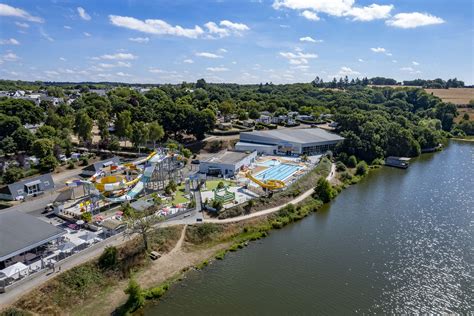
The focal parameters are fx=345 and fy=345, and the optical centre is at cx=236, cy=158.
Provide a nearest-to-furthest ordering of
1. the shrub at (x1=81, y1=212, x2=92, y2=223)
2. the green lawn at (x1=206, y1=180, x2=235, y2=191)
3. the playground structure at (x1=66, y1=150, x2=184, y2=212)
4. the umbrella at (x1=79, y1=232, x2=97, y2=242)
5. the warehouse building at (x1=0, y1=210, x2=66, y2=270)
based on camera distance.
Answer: the warehouse building at (x1=0, y1=210, x2=66, y2=270), the umbrella at (x1=79, y1=232, x2=97, y2=242), the shrub at (x1=81, y1=212, x2=92, y2=223), the playground structure at (x1=66, y1=150, x2=184, y2=212), the green lawn at (x1=206, y1=180, x2=235, y2=191)

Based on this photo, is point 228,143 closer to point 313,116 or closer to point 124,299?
point 313,116

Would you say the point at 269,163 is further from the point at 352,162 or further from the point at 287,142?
the point at 352,162

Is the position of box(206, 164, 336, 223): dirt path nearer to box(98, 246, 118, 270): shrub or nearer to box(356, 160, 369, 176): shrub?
box(98, 246, 118, 270): shrub


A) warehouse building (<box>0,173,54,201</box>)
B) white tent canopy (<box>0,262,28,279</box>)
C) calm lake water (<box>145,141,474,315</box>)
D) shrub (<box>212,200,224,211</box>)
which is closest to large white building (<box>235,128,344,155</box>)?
calm lake water (<box>145,141,474,315</box>)

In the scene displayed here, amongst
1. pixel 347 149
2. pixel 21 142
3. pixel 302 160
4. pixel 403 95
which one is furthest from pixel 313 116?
pixel 21 142

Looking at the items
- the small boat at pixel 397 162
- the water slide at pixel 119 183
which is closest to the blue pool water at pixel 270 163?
the water slide at pixel 119 183

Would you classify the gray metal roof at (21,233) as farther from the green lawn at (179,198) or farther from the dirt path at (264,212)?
the dirt path at (264,212)
